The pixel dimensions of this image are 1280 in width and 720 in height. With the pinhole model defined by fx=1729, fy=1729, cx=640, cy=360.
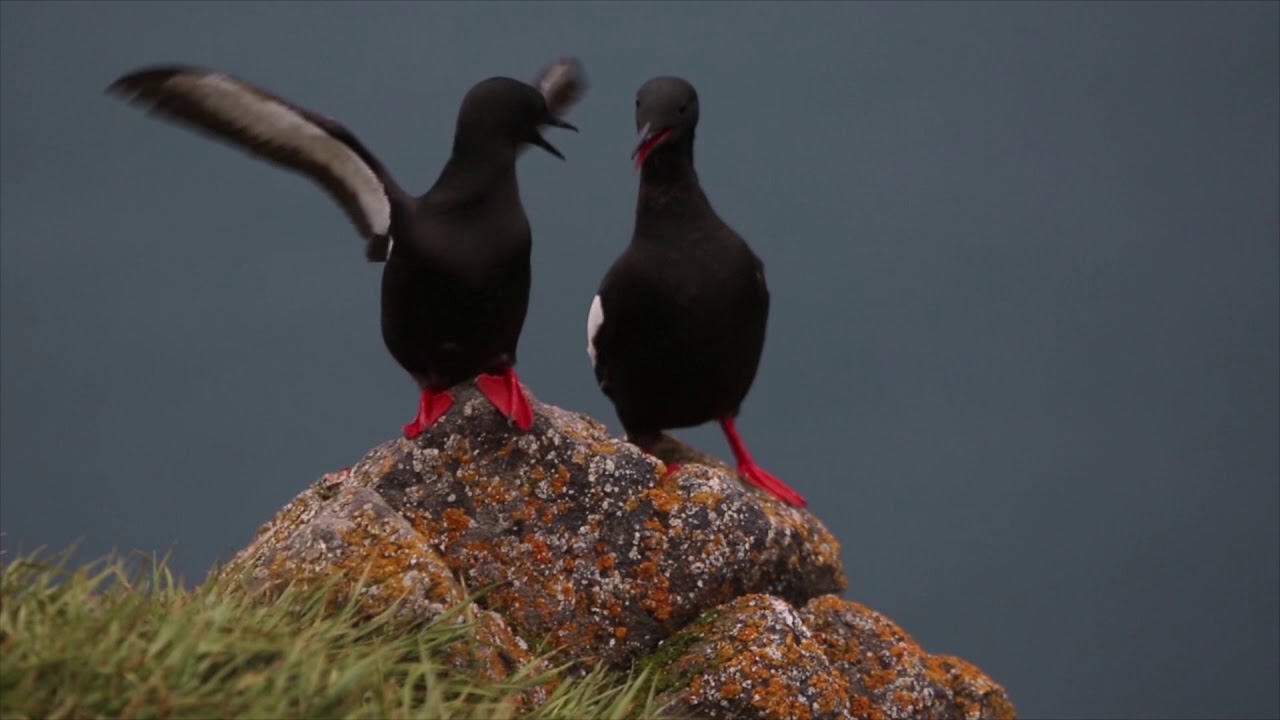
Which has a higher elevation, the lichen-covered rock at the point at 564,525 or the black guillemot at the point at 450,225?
the black guillemot at the point at 450,225

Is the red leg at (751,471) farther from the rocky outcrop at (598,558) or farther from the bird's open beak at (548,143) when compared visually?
the bird's open beak at (548,143)

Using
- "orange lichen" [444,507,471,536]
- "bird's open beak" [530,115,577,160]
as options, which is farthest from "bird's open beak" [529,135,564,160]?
"orange lichen" [444,507,471,536]

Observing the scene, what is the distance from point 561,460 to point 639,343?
6.14 ft

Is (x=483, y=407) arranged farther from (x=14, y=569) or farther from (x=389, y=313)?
(x=14, y=569)

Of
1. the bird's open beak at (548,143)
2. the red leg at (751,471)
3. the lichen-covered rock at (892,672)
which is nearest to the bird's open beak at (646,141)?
the bird's open beak at (548,143)

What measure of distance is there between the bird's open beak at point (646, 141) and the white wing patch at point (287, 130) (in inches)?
50.1

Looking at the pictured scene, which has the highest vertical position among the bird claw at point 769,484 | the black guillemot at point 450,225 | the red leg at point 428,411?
the black guillemot at point 450,225

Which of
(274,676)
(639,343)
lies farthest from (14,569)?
(639,343)

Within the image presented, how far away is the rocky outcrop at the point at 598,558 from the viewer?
6965 mm

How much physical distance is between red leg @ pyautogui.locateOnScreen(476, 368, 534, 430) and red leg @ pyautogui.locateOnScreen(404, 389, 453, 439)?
0.18 m

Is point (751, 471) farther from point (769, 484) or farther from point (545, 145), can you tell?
point (545, 145)

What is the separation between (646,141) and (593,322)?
1.31 metres

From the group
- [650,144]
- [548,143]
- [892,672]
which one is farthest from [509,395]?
[892,672]

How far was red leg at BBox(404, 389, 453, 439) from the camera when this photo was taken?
782 cm
